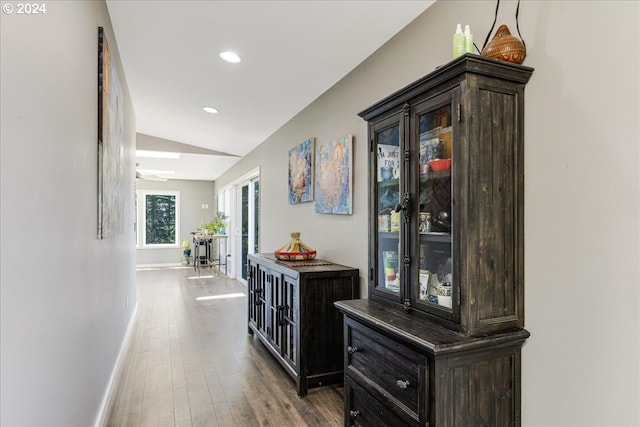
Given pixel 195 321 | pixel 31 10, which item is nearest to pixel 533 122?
pixel 31 10

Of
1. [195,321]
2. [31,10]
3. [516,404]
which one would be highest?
[31,10]

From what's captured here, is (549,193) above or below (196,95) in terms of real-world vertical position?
below

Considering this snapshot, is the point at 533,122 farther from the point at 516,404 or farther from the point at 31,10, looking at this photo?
the point at 31,10

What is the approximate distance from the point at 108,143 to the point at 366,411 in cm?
232

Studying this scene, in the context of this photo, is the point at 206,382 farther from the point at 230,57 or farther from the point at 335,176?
the point at 230,57

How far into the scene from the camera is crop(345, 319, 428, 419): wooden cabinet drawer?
1423mm

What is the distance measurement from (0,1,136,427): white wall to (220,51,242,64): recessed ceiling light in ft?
2.80

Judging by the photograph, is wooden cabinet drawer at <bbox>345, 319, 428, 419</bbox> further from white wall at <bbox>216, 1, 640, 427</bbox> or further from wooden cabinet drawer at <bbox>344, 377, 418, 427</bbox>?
white wall at <bbox>216, 1, 640, 427</bbox>

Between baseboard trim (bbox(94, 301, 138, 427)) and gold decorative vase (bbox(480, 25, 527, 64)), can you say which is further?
baseboard trim (bbox(94, 301, 138, 427))

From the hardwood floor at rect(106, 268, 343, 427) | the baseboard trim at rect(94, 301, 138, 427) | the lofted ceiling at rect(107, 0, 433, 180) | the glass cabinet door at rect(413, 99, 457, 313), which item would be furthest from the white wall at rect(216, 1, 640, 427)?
the baseboard trim at rect(94, 301, 138, 427)

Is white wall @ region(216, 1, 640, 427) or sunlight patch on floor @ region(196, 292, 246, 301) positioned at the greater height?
white wall @ region(216, 1, 640, 427)

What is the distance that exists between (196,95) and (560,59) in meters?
3.46

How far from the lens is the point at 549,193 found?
4.69 ft

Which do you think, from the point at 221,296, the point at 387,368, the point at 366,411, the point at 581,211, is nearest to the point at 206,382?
the point at 366,411
